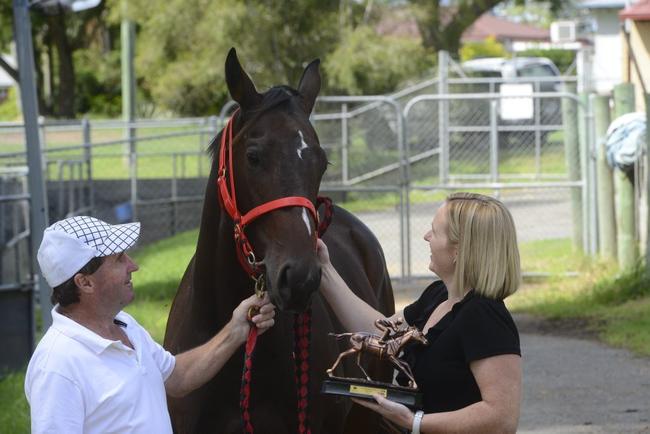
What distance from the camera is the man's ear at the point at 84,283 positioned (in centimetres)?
329

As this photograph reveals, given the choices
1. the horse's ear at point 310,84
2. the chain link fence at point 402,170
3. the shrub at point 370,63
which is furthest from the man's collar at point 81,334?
the shrub at point 370,63

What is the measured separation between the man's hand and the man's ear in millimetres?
661

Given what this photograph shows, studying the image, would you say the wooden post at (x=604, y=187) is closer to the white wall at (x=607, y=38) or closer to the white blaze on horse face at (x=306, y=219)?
the white blaze on horse face at (x=306, y=219)

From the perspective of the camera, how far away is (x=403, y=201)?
13727 millimetres

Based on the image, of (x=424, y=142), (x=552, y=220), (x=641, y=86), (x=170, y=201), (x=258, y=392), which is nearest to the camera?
(x=258, y=392)

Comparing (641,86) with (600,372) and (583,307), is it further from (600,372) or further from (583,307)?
(600,372)

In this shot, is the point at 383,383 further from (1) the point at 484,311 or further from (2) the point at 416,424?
(1) the point at 484,311

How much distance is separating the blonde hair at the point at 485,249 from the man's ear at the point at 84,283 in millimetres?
1067

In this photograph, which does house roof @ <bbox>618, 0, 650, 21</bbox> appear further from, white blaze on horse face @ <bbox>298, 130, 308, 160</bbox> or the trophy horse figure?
the trophy horse figure

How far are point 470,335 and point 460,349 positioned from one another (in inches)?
2.5

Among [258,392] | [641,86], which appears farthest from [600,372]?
[641,86]

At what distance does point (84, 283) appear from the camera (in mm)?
3301

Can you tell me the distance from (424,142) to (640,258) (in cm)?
953

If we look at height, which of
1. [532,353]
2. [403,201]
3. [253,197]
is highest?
[253,197]
